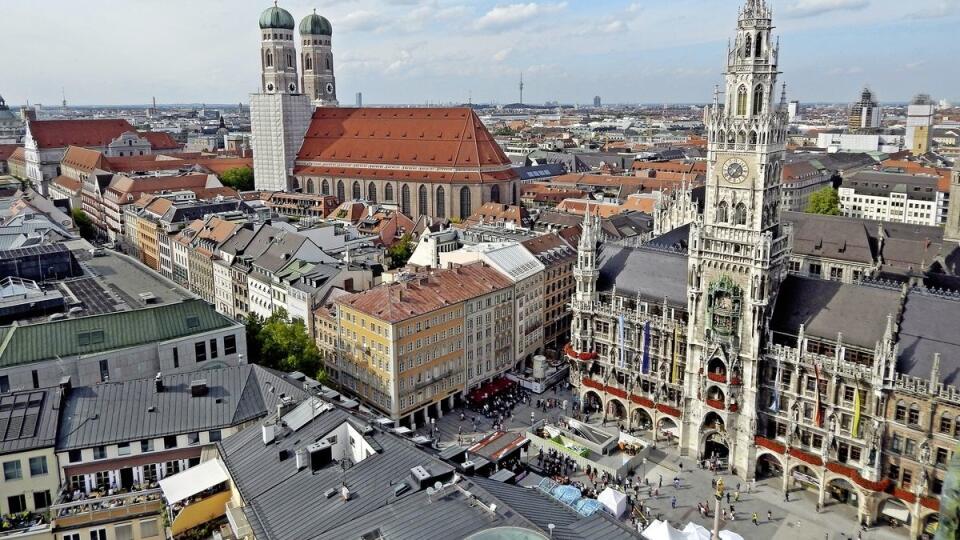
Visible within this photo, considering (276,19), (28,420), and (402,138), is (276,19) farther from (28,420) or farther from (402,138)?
(28,420)

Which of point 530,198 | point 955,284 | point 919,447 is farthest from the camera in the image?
point 530,198

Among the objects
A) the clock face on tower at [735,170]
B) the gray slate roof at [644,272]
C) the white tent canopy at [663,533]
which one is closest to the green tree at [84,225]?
the gray slate roof at [644,272]

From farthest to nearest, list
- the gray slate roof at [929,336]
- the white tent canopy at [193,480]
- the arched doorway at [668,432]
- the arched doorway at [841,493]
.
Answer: the arched doorway at [668,432] < the arched doorway at [841,493] < the gray slate roof at [929,336] < the white tent canopy at [193,480]

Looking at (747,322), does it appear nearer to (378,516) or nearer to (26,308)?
(378,516)

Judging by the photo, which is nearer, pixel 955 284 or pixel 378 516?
pixel 378 516

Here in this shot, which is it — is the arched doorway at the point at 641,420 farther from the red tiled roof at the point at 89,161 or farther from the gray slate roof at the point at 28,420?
the red tiled roof at the point at 89,161

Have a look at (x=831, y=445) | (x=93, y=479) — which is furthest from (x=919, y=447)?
(x=93, y=479)
